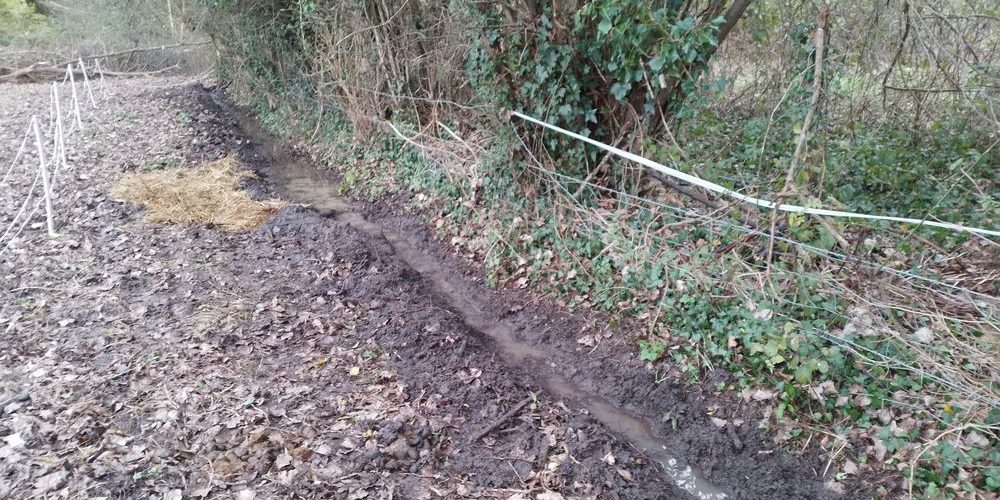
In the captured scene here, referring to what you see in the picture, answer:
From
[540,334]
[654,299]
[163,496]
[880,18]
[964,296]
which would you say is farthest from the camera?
[880,18]

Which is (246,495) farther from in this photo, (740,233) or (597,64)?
(597,64)

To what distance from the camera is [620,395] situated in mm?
4586

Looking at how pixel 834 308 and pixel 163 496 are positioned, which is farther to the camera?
pixel 834 308

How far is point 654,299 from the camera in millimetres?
5016

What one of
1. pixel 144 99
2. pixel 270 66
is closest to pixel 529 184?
pixel 270 66

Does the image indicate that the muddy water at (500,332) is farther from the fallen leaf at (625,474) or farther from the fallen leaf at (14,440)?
the fallen leaf at (14,440)

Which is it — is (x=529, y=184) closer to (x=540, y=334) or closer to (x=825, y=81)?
(x=540, y=334)

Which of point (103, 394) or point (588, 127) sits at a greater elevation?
point (588, 127)

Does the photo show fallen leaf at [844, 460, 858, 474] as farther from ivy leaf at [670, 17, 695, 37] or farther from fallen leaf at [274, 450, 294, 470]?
fallen leaf at [274, 450, 294, 470]

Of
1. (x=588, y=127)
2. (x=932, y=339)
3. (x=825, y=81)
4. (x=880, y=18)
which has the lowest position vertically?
(x=932, y=339)

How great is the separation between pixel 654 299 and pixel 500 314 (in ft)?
5.33

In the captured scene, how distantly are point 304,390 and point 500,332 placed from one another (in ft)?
6.63

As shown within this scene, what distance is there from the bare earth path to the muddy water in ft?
0.19

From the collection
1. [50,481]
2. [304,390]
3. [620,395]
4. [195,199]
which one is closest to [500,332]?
[620,395]
